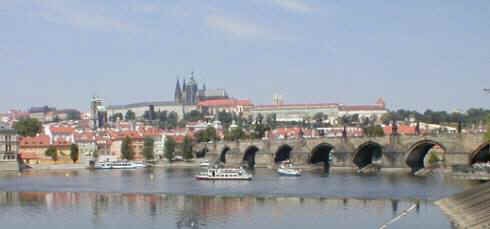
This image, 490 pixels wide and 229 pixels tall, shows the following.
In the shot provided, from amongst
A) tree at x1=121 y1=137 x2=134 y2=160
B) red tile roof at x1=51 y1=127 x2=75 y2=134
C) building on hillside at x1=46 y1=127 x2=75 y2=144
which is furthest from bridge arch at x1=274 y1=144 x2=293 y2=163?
red tile roof at x1=51 y1=127 x2=75 y2=134

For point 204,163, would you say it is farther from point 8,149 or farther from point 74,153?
point 8,149

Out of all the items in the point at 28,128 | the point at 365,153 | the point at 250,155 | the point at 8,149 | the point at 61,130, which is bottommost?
the point at 250,155

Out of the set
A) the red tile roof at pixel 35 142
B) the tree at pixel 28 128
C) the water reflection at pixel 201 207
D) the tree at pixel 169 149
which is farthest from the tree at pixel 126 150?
the water reflection at pixel 201 207

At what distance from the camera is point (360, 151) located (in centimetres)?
8856

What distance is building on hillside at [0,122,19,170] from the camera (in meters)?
102

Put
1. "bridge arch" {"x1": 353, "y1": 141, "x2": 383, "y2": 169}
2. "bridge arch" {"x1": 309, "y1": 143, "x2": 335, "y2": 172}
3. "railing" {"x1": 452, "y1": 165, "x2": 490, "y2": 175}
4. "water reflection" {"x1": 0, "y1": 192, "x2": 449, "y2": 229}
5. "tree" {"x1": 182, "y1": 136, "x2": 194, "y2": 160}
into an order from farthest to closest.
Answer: "tree" {"x1": 182, "y1": 136, "x2": 194, "y2": 160}, "bridge arch" {"x1": 309, "y1": 143, "x2": 335, "y2": 172}, "bridge arch" {"x1": 353, "y1": 141, "x2": 383, "y2": 169}, "railing" {"x1": 452, "y1": 165, "x2": 490, "y2": 175}, "water reflection" {"x1": 0, "y1": 192, "x2": 449, "y2": 229}

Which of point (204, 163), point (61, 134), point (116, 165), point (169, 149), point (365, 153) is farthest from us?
point (61, 134)

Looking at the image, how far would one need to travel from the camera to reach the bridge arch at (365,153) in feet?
286

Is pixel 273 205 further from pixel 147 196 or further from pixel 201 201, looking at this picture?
pixel 147 196

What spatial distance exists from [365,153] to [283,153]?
16204 millimetres

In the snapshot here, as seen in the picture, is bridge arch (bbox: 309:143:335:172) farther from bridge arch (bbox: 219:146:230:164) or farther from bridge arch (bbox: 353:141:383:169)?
bridge arch (bbox: 219:146:230:164)

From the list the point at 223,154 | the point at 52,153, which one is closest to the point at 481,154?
the point at 223,154

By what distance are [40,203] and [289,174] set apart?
2856cm

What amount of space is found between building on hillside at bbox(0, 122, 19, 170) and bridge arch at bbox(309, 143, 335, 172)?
29411 millimetres
